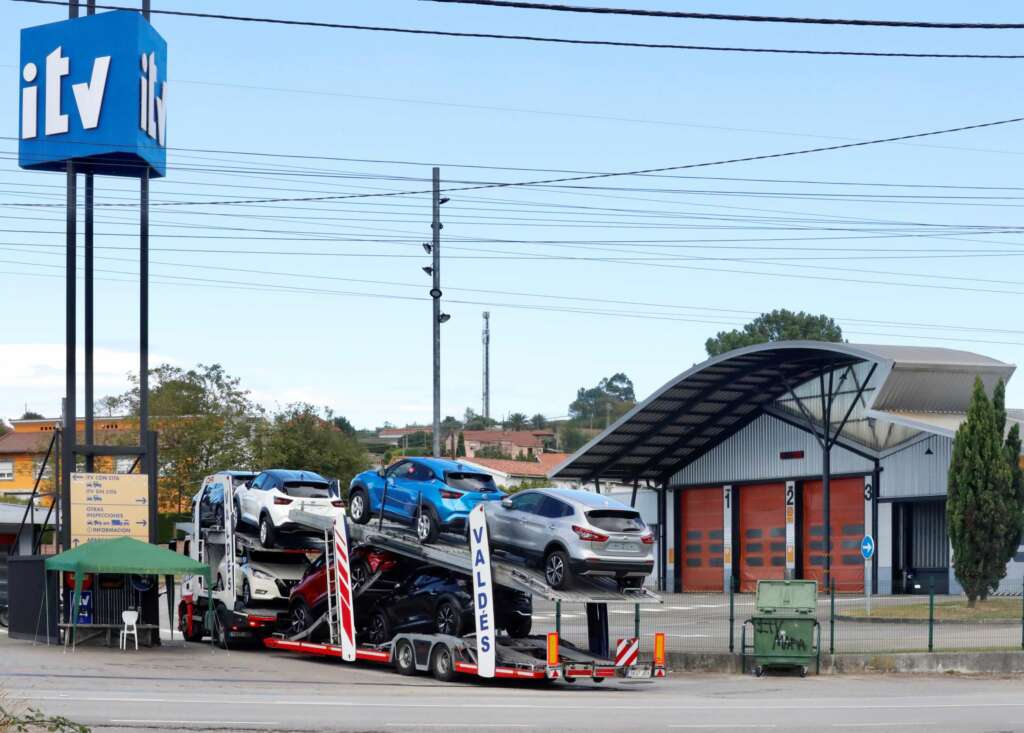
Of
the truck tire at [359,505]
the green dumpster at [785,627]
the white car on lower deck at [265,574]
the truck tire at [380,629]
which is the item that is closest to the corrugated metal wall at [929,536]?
the green dumpster at [785,627]

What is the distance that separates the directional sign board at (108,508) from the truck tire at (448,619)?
8.60 m

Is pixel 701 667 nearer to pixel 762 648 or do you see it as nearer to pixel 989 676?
pixel 762 648

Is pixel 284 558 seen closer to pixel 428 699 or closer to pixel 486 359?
pixel 428 699

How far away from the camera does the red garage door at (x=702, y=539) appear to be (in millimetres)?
57000

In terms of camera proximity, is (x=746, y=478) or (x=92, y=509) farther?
(x=746, y=478)

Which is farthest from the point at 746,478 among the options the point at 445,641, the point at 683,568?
the point at 445,641

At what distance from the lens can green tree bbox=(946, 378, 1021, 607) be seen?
1496 inches

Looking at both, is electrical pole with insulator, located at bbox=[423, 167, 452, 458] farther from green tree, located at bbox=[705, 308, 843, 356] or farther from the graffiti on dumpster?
green tree, located at bbox=[705, 308, 843, 356]

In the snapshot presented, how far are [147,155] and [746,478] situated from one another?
3032cm

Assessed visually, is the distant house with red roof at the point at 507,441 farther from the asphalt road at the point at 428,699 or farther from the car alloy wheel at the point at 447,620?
the car alloy wheel at the point at 447,620

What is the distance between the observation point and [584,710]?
→ 1798cm

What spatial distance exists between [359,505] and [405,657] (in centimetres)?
339

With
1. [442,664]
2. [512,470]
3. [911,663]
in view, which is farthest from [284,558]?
[512,470]

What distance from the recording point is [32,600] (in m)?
29.5
